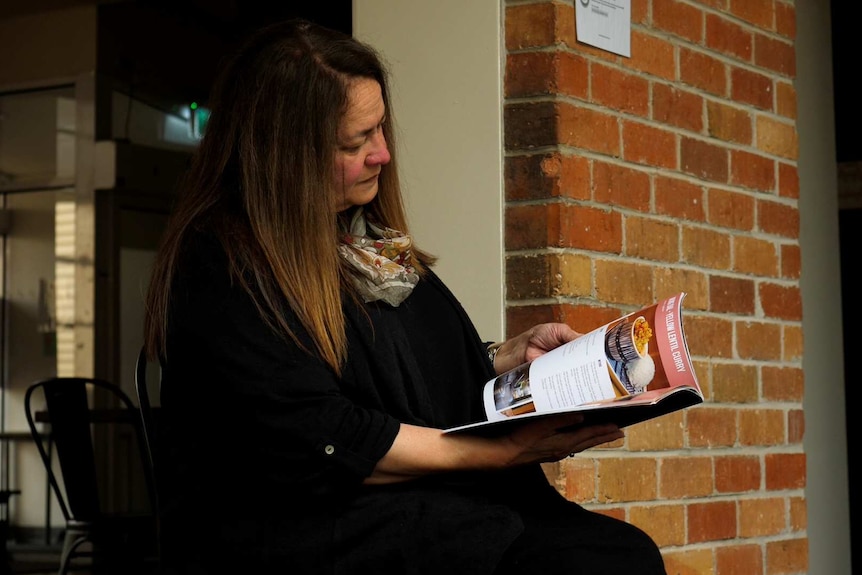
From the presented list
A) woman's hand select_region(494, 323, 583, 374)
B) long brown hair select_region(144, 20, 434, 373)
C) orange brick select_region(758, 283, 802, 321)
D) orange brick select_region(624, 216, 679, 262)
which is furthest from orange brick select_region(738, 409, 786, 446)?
long brown hair select_region(144, 20, 434, 373)

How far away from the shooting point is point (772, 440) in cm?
307

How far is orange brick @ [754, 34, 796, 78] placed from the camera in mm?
3080

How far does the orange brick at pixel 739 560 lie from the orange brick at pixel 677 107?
3.24ft

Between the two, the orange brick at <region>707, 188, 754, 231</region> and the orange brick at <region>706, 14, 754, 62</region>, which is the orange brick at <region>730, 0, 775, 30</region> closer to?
the orange brick at <region>706, 14, 754, 62</region>

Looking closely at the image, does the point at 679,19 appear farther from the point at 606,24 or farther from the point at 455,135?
the point at 455,135

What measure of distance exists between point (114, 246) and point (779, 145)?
5764 millimetres

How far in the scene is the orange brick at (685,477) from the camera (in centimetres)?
271

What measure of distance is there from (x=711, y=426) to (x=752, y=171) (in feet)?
2.14

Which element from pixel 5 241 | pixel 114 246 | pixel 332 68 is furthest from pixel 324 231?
pixel 5 241

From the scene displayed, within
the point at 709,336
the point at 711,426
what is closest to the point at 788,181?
the point at 709,336

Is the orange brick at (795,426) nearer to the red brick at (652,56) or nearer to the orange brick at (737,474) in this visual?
the orange brick at (737,474)

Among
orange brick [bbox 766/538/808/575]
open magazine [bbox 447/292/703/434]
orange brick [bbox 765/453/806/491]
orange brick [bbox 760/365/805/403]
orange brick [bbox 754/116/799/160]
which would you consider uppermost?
orange brick [bbox 754/116/799/160]

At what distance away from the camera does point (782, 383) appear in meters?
3.11

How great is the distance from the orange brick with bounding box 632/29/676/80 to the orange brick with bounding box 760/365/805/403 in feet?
2.62
